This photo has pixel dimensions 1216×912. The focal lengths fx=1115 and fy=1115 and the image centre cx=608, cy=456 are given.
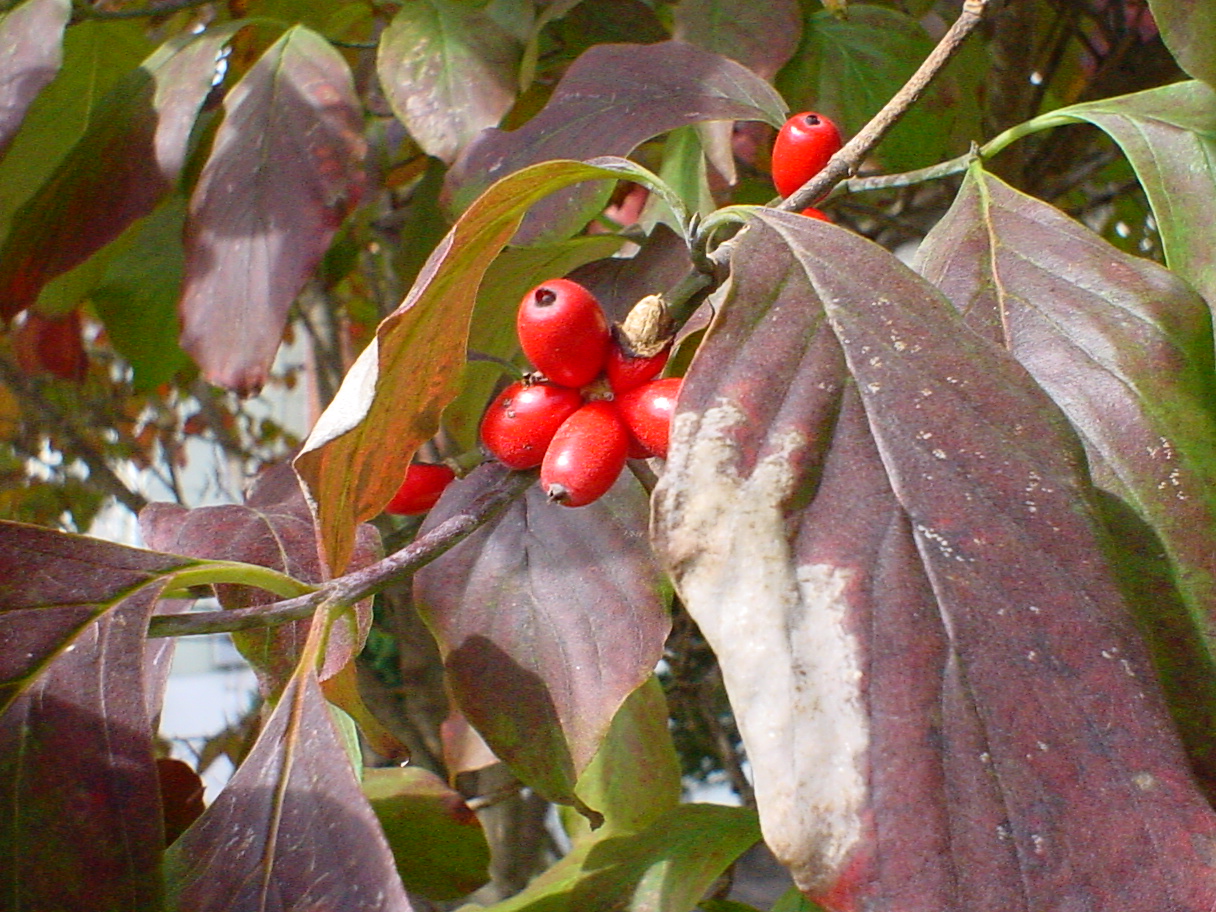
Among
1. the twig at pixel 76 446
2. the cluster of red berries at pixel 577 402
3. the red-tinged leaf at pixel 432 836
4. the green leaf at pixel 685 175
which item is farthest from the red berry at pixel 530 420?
the twig at pixel 76 446

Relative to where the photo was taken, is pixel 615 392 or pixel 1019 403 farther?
pixel 615 392

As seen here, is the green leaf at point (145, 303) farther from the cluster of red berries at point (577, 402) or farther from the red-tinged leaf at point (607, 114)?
the cluster of red berries at point (577, 402)

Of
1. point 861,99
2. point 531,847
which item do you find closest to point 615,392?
point 861,99

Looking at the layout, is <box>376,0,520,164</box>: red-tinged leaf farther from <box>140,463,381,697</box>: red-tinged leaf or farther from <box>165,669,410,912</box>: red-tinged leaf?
<box>165,669,410,912</box>: red-tinged leaf

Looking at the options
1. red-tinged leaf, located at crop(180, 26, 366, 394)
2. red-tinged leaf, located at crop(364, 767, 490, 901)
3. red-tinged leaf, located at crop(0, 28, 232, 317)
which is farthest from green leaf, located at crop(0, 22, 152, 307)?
red-tinged leaf, located at crop(364, 767, 490, 901)

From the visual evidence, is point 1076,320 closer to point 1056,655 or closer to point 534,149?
point 1056,655

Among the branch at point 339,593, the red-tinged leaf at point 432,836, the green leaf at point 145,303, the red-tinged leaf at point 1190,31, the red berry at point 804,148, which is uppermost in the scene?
the red-tinged leaf at point 1190,31

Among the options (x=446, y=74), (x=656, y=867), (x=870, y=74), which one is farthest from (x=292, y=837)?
(x=870, y=74)
